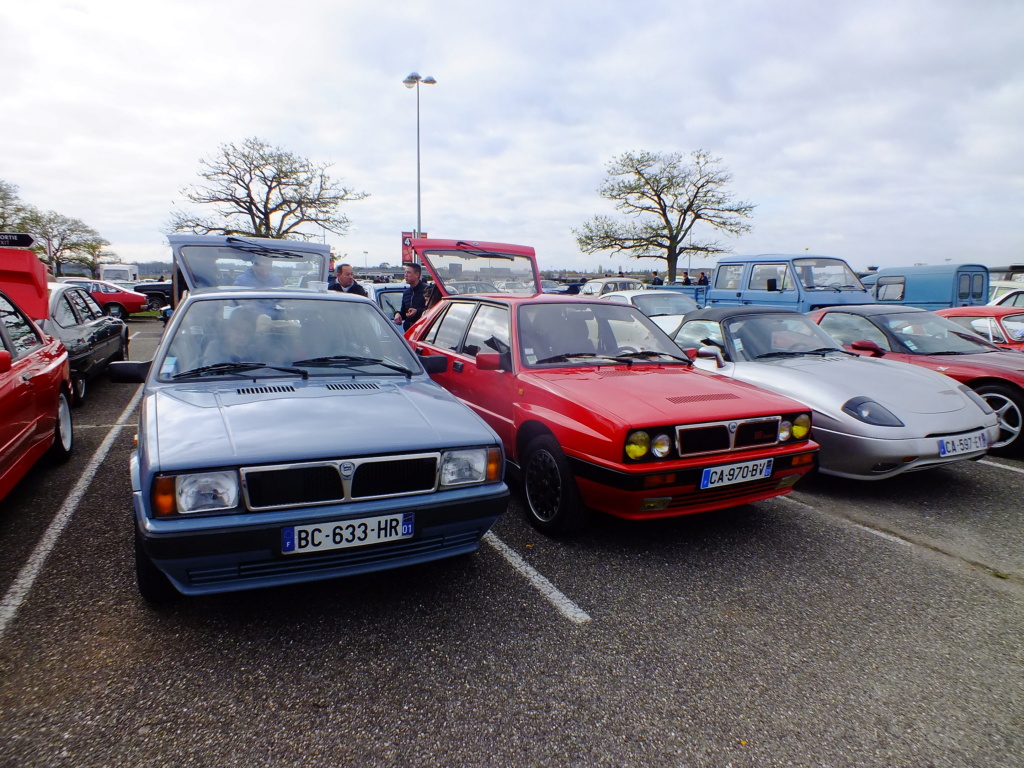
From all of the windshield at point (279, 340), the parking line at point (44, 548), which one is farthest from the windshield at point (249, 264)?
the windshield at point (279, 340)

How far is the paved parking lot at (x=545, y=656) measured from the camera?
6.40ft

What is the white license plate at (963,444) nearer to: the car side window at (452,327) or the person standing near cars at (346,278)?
the car side window at (452,327)

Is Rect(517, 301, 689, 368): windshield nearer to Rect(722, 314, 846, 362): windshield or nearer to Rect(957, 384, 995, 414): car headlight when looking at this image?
Rect(722, 314, 846, 362): windshield

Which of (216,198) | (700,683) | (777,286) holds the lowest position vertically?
(700,683)

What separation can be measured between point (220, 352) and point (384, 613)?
166 centimetres

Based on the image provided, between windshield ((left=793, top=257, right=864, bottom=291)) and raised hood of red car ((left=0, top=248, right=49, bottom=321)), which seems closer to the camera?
raised hood of red car ((left=0, top=248, right=49, bottom=321))

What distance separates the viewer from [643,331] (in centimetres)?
455

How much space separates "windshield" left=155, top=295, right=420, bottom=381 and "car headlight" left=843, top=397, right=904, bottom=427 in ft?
10.3

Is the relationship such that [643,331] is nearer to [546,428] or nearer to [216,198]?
[546,428]

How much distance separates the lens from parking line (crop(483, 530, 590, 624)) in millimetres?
2723

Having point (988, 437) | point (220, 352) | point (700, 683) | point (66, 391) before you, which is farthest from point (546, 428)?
point (66, 391)

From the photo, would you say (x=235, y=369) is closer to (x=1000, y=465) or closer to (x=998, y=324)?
(x=1000, y=465)

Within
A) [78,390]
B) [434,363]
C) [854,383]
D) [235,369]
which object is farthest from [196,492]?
[78,390]

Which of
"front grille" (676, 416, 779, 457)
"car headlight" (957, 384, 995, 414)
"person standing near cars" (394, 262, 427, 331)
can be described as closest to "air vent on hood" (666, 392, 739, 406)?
"front grille" (676, 416, 779, 457)
